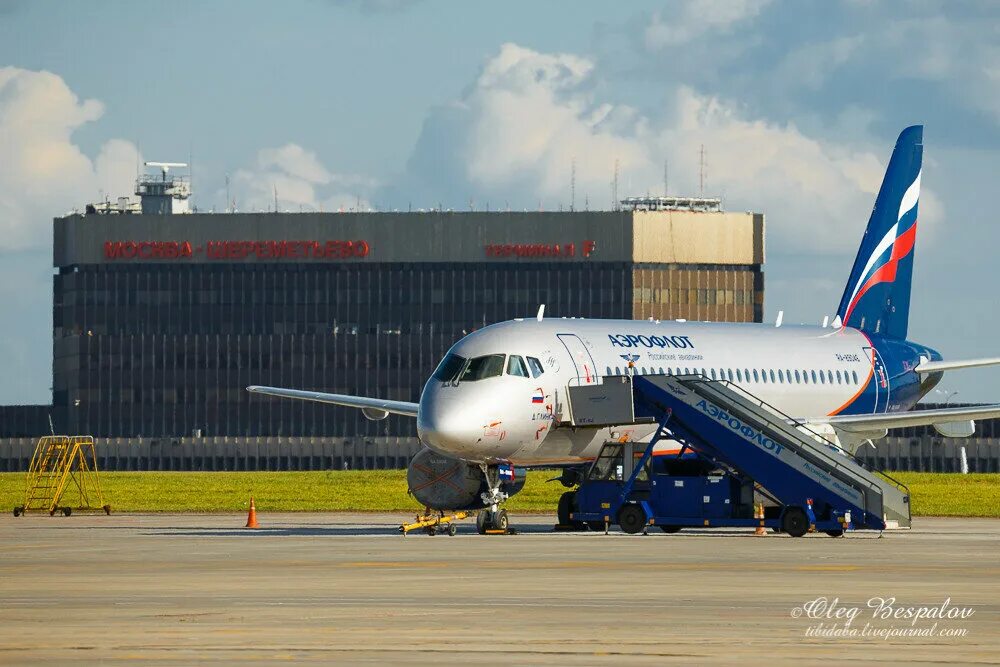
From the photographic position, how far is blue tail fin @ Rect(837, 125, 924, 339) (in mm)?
68438

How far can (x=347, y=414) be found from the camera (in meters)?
194

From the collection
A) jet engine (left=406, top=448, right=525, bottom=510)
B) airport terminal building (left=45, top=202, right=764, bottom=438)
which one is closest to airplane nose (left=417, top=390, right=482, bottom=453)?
jet engine (left=406, top=448, right=525, bottom=510)

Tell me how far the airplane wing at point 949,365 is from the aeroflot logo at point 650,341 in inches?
517

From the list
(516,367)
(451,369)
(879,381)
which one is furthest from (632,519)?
(879,381)

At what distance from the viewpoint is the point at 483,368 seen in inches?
1873

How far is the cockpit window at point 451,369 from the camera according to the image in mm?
47656

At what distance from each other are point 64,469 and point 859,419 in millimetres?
29334

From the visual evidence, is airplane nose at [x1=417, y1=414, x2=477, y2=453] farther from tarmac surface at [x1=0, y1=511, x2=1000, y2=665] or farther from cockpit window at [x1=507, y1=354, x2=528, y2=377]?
tarmac surface at [x1=0, y1=511, x2=1000, y2=665]

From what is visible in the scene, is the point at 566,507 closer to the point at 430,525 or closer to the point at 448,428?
the point at 430,525

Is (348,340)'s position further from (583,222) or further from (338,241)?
(583,222)

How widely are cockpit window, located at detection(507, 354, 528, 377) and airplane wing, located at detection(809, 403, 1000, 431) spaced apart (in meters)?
10.4

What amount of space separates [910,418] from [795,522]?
9539 mm

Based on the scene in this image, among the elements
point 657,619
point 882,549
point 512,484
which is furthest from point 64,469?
point 657,619

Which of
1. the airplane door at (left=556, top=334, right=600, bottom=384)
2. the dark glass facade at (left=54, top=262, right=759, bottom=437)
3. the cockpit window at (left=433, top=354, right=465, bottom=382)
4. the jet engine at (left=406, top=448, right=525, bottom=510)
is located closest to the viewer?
the cockpit window at (left=433, top=354, right=465, bottom=382)
